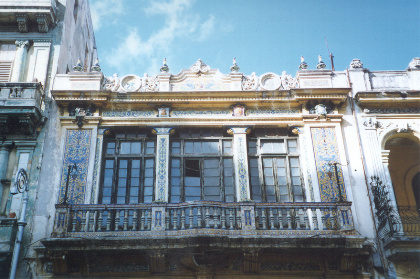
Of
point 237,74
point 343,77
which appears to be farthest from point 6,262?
point 343,77

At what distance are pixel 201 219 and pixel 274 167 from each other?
2970mm

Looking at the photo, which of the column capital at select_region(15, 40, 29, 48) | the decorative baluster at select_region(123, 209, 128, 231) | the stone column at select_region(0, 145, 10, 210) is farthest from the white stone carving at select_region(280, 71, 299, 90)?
the stone column at select_region(0, 145, 10, 210)

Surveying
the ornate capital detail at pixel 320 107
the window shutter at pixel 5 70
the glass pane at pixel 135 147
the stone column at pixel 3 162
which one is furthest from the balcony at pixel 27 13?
the ornate capital detail at pixel 320 107

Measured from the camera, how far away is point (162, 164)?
13242 millimetres

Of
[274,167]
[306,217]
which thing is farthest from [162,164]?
[306,217]

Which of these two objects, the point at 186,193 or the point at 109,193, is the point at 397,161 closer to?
the point at 186,193

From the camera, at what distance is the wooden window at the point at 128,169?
13094mm

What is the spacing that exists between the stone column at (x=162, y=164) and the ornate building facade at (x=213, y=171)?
0.03 metres

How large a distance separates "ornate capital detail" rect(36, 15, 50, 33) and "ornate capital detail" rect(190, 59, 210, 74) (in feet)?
15.1

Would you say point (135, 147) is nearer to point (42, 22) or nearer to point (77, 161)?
point (77, 161)

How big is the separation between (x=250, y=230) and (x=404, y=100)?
5.92 meters

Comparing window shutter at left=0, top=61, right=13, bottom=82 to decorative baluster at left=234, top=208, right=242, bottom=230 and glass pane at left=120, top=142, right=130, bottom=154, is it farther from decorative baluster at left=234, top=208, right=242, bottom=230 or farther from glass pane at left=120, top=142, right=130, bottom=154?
decorative baluster at left=234, top=208, right=242, bottom=230

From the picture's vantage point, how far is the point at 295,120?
13953mm

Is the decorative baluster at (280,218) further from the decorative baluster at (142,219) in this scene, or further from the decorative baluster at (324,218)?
the decorative baluster at (142,219)
